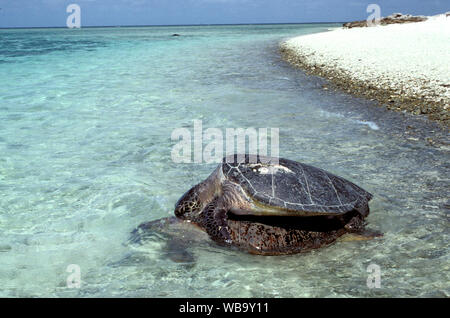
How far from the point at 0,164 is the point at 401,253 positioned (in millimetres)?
6615

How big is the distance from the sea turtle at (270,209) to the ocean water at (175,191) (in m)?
0.18

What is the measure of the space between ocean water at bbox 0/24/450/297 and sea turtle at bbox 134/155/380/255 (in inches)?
7.0

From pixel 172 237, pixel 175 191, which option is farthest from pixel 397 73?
pixel 172 237

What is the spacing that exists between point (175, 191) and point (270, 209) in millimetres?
2126

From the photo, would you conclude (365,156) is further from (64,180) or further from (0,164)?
(0,164)

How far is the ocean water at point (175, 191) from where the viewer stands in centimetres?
353

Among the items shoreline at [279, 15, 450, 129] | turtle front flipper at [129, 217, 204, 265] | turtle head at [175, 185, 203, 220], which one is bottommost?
turtle front flipper at [129, 217, 204, 265]

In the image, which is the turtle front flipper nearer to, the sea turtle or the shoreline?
the sea turtle

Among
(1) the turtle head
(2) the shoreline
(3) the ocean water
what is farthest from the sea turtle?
(2) the shoreline

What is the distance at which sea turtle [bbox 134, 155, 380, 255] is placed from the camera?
3914 millimetres

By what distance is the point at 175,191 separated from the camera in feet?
18.4

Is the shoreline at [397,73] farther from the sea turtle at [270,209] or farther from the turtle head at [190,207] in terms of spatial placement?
the turtle head at [190,207]

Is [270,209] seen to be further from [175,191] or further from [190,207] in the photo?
[175,191]
